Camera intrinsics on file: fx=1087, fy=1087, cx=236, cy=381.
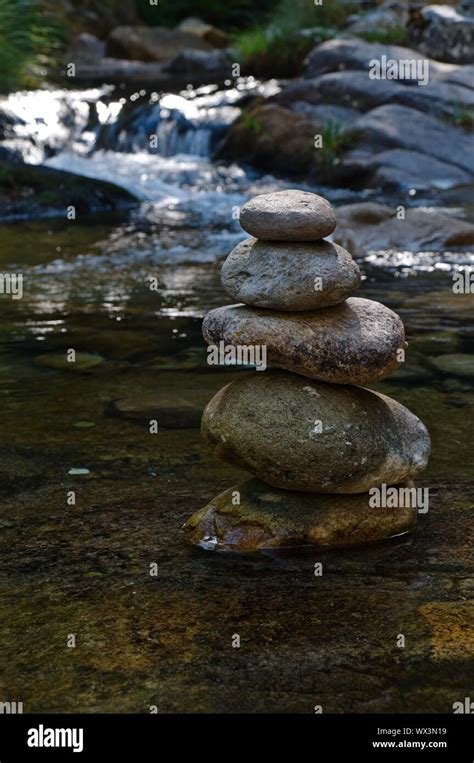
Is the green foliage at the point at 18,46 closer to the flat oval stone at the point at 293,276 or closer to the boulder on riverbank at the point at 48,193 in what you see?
the boulder on riverbank at the point at 48,193

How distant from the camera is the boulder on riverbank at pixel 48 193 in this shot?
15297mm

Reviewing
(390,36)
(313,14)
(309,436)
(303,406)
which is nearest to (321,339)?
(303,406)

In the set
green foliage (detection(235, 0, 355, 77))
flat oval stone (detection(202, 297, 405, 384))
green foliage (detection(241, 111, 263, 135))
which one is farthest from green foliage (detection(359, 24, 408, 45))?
flat oval stone (detection(202, 297, 405, 384))

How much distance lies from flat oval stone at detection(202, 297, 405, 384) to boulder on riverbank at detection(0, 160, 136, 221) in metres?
10.8

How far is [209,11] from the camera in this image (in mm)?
32281

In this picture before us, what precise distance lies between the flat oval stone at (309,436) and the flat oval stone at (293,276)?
14.6 inches

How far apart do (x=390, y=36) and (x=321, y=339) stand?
1918cm

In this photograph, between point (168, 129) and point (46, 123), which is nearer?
point (46, 123)

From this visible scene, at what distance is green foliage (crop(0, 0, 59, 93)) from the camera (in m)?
19.8

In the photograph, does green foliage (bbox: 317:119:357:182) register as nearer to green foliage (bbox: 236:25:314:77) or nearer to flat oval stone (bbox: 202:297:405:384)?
green foliage (bbox: 236:25:314:77)

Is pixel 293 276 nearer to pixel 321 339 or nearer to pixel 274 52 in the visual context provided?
pixel 321 339

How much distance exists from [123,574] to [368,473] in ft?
3.84

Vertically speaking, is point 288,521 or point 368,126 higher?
point 368,126
